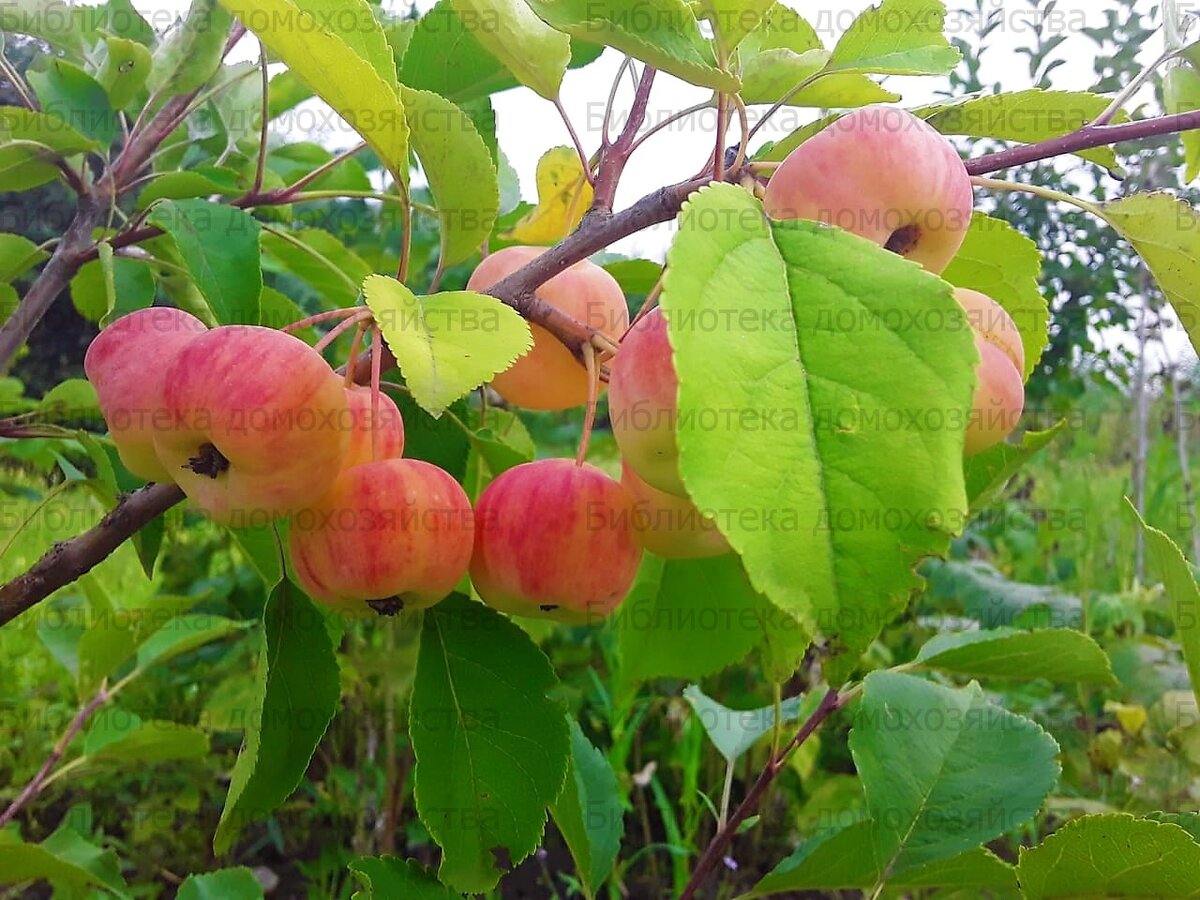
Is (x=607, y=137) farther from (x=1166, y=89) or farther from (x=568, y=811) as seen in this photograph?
(x=568, y=811)

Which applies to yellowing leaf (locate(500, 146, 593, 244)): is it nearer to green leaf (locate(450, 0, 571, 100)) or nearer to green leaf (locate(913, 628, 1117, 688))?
green leaf (locate(450, 0, 571, 100))

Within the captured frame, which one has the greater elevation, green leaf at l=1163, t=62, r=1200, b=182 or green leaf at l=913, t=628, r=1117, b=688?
green leaf at l=1163, t=62, r=1200, b=182

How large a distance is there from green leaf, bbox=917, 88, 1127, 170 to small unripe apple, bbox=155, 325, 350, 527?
462 mm

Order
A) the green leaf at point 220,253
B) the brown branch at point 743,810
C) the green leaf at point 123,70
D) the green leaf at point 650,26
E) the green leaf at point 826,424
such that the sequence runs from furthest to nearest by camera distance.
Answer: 1. the green leaf at point 123,70
2. the brown branch at point 743,810
3. the green leaf at point 220,253
4. the green leaf at point 650,26
5. the green leaf at point 826,424

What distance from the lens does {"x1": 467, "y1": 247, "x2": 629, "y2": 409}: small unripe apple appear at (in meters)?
0.71

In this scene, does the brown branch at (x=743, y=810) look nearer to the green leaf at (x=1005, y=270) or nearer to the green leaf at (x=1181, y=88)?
the green leaf at (x=1005, y=270)

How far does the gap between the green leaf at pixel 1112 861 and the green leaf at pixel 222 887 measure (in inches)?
27.5

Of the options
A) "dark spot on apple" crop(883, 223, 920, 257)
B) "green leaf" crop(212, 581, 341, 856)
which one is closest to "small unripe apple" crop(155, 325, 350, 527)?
"green leaf" crop(212, 581, 341, 856)

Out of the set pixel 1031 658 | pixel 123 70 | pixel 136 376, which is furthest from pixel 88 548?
pixel 1031 658

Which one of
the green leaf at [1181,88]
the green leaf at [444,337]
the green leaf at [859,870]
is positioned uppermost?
the green leaf at [1181,88]

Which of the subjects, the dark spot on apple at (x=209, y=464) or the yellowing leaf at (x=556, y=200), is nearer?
the dark spot on apple at (x=209, y=464)

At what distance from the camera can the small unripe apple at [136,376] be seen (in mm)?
579

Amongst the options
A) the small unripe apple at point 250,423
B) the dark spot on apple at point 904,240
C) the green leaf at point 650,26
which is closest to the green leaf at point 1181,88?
the dark spot on apple at point 904,240

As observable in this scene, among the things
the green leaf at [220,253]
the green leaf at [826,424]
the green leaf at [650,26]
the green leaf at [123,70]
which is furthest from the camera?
the green leaf at [123,70]
